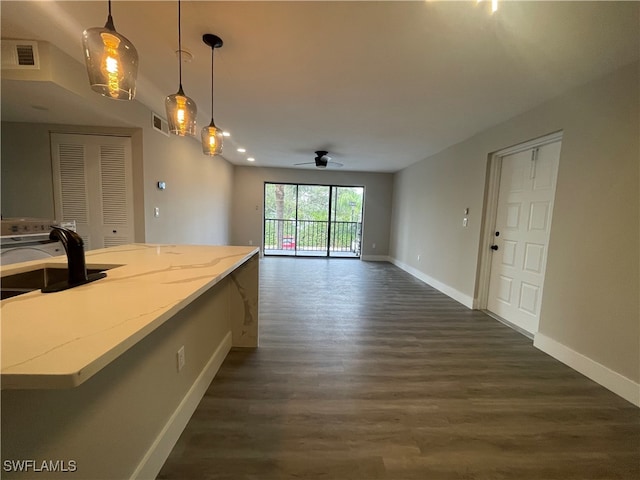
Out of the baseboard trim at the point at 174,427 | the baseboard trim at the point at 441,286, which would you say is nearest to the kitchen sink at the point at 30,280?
the baseboard trim at the point at 174,427

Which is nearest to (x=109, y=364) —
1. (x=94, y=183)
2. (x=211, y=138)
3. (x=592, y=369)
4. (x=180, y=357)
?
(x=180, y=357)

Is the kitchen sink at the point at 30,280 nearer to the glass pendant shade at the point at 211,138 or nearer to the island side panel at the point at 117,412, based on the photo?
the island side panel at the point at 117,412

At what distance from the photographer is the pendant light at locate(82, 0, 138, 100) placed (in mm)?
1209

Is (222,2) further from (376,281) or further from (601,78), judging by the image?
(376,281)

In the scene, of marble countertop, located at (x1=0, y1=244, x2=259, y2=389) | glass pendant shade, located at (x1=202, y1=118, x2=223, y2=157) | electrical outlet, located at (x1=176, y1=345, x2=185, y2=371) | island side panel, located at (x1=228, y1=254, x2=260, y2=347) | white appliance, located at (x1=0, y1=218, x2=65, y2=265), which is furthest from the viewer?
island side panel, located at (x1=228, y1=254, x2=260, y2=347)

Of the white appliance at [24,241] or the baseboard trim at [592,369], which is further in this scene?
the white appliance at [24,241]

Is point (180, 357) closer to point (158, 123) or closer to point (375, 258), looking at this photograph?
point (158, 123)

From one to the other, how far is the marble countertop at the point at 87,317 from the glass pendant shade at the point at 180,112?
100cm

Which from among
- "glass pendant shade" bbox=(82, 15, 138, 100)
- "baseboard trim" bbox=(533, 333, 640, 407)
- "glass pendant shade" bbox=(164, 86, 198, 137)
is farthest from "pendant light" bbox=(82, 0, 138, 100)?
"baseboard trim" bbox=(533, 333, 640, 407)

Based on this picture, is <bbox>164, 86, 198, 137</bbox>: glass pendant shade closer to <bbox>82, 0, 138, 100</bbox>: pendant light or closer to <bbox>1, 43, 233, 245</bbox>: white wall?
<bbox>82, 0, 138, 100</bbox>: pendant light

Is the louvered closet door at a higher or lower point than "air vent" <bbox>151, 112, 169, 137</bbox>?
lower

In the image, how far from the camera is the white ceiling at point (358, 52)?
1562 mm

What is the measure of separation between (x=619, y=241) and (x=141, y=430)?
324 centimetres

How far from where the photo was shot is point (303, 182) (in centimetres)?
704
